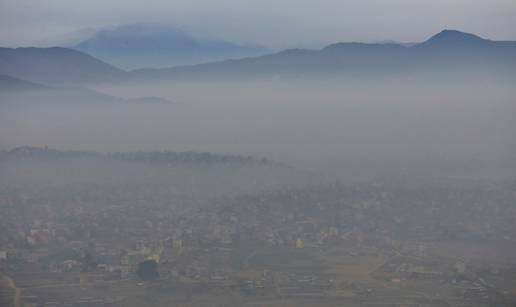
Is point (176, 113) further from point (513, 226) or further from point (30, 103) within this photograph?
point (513, 226)

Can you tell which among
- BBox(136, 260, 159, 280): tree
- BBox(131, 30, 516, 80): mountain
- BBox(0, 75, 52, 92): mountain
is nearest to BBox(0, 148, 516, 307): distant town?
BBox(136, 260, 159, 280): tree

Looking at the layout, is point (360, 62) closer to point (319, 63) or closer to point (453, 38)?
point (319, 63)

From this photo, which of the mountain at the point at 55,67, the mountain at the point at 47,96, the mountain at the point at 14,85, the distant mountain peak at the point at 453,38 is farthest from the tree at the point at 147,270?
the distant mountain peak at the point at 453,38

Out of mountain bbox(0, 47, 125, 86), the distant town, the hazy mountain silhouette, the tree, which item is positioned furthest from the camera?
the hazy mountain silhouette

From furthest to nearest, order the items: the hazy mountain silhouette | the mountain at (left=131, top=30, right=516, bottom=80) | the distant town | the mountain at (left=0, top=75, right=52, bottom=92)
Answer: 1. the mountain at (left=131, top=30, right=516, bottom=80)
2. the hazy mountain silhouette
3. the mountain at (left=0, top=75, right=52, bottom=92)
4. the distant town

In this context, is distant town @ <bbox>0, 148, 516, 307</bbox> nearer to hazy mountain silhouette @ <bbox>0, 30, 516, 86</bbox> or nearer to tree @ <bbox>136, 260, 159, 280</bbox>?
tree @ <bbox>136, 260, 159, 280</bbox>

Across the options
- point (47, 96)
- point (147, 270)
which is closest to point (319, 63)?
point (47, 96)
